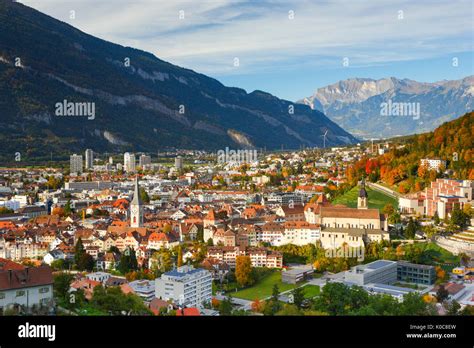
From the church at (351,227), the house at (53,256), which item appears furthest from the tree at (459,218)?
the house at (53,256)

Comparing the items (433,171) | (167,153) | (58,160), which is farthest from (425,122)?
(433,171)

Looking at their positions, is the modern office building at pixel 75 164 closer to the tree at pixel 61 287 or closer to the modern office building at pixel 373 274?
the modern office building at pixel 373 274

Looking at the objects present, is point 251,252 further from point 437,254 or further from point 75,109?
point 75,109

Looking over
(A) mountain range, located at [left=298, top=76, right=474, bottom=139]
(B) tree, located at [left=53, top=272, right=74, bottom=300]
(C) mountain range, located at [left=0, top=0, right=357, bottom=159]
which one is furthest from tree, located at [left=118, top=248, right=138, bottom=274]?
(A) mountain range, located at [left=298, top=76, right=474, bottom=139]

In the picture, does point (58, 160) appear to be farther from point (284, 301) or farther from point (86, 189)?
point (284, 301)

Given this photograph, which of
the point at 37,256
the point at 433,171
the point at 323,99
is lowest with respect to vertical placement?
the point at 37,256
